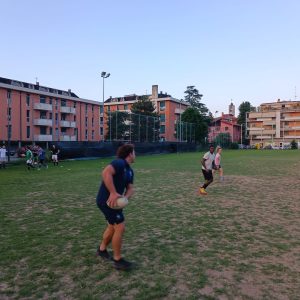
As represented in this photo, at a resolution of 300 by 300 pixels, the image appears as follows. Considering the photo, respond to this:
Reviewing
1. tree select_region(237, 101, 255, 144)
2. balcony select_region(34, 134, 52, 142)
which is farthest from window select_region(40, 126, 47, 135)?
tree select_region(237, 101, 255, 144)

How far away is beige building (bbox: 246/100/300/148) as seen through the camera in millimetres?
109875

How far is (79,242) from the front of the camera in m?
6.23

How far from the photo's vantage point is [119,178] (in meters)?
4.89

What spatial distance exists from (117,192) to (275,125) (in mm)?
116418

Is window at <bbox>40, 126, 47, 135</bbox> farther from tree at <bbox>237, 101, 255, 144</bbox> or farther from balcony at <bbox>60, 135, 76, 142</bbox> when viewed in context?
tree at <bbox>237, 101, 255, 144</bbox>

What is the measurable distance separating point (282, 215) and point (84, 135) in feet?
222

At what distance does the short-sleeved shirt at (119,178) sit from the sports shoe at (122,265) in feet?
2.80

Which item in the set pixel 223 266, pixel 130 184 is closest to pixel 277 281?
pixel 223 266

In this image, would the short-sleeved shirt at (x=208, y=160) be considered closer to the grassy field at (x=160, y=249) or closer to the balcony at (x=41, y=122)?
the grassy field at (x=160, y=249)

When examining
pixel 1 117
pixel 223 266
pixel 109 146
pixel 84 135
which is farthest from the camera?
pixel 84 135

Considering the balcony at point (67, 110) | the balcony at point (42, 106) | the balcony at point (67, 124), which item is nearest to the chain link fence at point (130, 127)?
the balcony at point (42, 106)

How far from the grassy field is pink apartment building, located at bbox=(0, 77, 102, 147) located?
4595 cm

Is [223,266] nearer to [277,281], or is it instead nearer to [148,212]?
[277,281]

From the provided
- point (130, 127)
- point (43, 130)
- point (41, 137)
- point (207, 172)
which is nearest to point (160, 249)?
point (207, 172)
